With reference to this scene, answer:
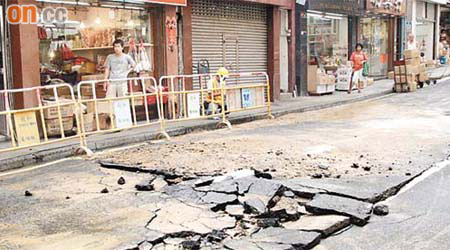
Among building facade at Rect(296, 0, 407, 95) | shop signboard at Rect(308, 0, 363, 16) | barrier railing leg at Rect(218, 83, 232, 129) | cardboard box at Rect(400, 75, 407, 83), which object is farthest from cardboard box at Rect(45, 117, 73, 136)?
cardboard box at Rect(400, 75, 407, 83)

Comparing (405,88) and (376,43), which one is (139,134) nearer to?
(405,88)

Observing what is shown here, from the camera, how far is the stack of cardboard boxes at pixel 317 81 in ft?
67.2

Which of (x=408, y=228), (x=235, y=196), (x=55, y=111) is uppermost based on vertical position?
(x=55, y=111)

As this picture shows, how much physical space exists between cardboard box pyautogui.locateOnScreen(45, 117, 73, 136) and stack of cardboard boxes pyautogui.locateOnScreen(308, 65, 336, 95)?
37.8ft

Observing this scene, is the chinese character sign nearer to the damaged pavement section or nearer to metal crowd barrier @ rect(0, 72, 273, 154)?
metal crowd barrier @ rect(0, 72, 273, 154)

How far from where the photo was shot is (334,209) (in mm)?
5695

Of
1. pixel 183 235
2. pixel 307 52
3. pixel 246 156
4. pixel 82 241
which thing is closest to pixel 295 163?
pixel 246 156

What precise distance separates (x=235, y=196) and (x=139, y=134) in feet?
17.8

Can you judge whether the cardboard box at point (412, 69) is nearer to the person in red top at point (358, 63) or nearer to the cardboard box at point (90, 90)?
the person in red top at point (358, 63)

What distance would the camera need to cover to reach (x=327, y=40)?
23266 millimetres

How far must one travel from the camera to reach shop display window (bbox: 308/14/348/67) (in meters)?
21.8

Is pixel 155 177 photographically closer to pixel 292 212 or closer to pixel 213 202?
pixel 213 202

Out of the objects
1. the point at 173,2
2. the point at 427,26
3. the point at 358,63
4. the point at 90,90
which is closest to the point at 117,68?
the point at 90,90

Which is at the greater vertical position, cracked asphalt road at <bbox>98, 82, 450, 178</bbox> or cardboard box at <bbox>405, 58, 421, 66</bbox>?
cardboard box at <bbox>405, 58, 421, 66</bbox>
